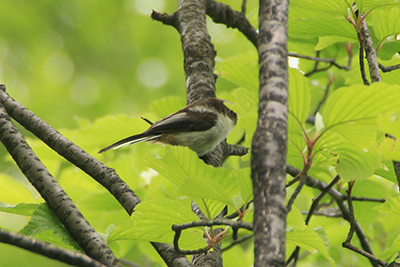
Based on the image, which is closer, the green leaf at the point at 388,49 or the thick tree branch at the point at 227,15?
the green leaf at the point at 388,49

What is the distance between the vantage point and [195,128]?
3.10 m

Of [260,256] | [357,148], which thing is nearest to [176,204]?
[260,256]

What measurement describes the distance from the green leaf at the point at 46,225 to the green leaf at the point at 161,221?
273 mm

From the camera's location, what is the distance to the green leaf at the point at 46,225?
4.62 ft

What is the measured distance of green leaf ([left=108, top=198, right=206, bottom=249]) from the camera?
1181mm

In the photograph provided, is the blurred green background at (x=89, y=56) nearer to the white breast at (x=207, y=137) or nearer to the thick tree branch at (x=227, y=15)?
the white breast at (x=207, y=137)

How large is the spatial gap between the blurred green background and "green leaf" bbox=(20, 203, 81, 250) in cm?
677

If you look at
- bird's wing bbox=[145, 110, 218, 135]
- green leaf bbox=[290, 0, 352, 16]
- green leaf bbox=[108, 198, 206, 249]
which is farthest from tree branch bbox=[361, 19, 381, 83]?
bird's wing bbox=[145, 110, 218, 135]

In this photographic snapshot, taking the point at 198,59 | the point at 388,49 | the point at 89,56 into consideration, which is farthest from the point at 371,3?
the point at 89,56

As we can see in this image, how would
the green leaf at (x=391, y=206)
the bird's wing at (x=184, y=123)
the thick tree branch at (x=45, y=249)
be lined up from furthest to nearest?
the bird's wing at (x=184, y=123), the green leaf at (x=391, y=206), the thick tree branch at (x=45, y=249)

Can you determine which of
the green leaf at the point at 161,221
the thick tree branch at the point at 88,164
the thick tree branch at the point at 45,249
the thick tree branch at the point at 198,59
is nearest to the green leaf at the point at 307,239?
the green leaf at the point at 161,221

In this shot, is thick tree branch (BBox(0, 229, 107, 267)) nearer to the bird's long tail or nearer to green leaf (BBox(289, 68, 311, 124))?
green leaf (BBox(289, 68, 311, 124))

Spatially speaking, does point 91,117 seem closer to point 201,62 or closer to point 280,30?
point 201,62

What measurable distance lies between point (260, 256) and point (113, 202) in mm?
1797
